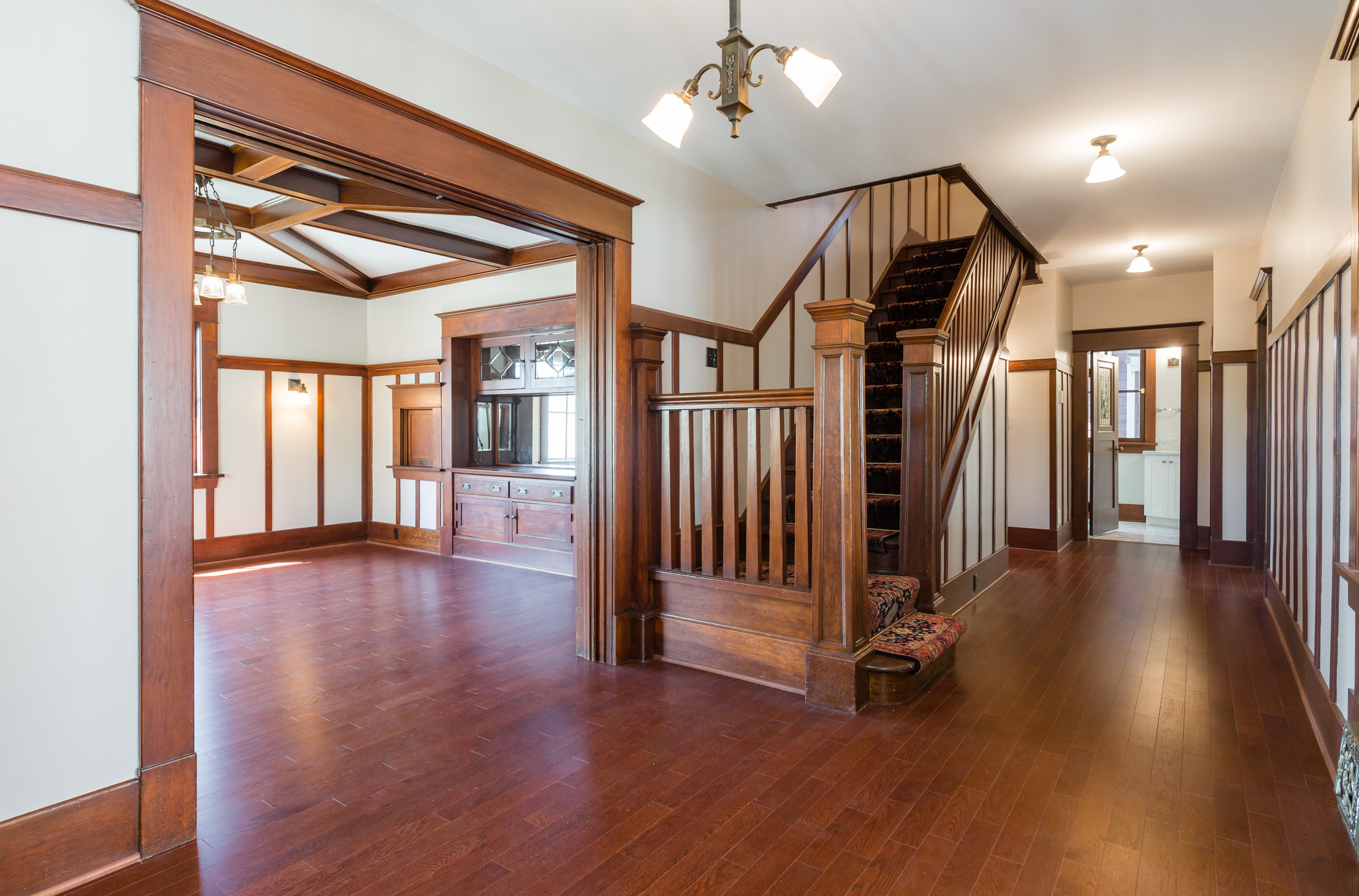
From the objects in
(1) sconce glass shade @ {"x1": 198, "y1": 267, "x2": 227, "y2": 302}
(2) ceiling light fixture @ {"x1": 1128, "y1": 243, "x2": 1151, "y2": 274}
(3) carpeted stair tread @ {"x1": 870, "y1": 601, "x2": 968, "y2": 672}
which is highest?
(2) ceiling light fixture @ {"x1": 1128, "y1": 243, "x2": 1151, "y2": 274}

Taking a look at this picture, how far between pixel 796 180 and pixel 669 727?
3.48 m

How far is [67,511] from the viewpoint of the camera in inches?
75.2

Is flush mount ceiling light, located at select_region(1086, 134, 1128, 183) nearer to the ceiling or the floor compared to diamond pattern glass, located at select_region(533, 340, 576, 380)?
nearer to the ceiling

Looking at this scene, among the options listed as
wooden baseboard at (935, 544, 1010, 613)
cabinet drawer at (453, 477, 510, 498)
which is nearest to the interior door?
wooden baseboard at (935, 544, 1010, 613)

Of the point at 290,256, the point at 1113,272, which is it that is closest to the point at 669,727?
the point at 290,256

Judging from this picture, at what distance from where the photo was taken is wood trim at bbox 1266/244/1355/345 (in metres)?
2.45

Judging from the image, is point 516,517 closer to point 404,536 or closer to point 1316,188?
point 404,536

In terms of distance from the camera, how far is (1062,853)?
2008 millimetres

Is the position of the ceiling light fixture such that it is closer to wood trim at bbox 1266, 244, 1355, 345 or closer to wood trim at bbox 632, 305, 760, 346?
wood trim at bbox 1266, 244, 1355, 345

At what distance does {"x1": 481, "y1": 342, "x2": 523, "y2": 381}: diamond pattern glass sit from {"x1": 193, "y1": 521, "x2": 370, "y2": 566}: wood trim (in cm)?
232

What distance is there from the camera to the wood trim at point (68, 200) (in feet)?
5.92

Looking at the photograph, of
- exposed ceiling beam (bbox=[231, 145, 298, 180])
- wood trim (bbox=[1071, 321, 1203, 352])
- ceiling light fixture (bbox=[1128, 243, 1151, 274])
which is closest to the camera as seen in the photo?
exposed ceiling beam (bbox=[231, 145, 298, 180])

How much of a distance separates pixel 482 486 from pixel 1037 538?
18.9 feet

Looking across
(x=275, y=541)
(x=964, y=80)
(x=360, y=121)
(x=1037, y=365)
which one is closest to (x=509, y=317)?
(x=275, y=541)
